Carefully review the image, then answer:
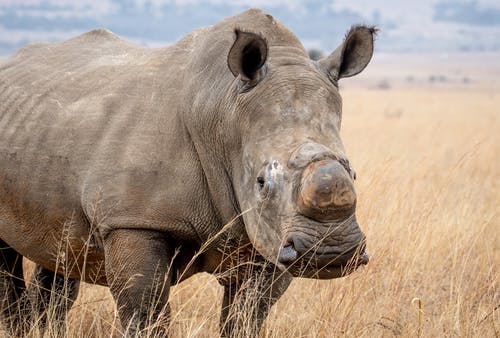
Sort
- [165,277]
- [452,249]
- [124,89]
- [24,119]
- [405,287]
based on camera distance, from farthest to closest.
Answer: [452,249], [405,287], [24,119], [124,89], [165,277]

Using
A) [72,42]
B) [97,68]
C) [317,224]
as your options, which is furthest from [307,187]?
[72,42]

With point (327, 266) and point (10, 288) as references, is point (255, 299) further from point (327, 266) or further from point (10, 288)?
point (10, 288)

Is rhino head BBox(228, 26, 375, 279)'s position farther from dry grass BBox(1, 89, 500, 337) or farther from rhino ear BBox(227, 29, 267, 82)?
dry grass BBox(1, 89, 500, 337)

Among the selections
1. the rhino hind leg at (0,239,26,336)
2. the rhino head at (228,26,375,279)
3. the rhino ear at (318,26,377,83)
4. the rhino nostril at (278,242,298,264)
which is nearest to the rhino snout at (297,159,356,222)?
the rhino head at (228,26,375,279)

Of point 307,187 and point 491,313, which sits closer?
point 307,187

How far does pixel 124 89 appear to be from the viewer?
188 inches

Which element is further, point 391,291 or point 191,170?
point 391,291

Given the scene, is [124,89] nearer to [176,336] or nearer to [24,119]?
[24,119]

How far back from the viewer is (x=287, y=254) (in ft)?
12.2

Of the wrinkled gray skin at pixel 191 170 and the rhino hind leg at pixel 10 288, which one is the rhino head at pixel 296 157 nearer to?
the wrinkled gray skin at pixel 191 170

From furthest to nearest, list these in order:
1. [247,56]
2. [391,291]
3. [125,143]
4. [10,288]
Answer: [10,288], [391,291], [125,143], [247,56]

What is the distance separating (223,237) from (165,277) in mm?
331

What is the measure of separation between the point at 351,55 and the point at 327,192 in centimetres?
112

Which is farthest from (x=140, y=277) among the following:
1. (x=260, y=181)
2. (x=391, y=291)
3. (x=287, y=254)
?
(x=391, y=291)
